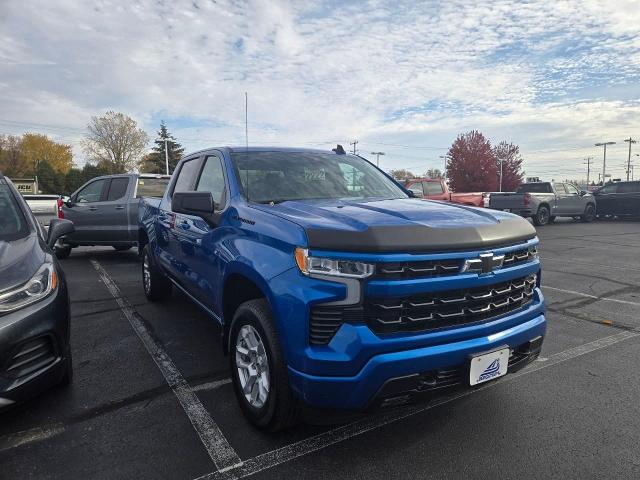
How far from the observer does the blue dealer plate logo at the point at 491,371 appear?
7.97 feet

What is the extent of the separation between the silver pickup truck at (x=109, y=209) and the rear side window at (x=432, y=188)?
10175 mm

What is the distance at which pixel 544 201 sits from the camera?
1847 centimetres

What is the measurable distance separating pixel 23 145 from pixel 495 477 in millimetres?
Answer: 92788

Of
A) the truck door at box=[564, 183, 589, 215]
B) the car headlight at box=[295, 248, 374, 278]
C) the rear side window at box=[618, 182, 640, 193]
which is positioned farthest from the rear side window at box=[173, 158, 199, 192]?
the rear side window at box=[618, 182, 640, 193]

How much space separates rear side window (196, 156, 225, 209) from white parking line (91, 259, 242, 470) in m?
1.43

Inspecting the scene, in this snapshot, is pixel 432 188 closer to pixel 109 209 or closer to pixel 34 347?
pixel 109 209

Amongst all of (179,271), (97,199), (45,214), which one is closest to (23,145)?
(45,214)

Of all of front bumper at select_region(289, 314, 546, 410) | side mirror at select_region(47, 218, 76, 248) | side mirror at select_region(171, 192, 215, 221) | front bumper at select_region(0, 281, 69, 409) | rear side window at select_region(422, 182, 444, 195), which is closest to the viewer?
front bumper at select_region(289, 314, 546, 410)

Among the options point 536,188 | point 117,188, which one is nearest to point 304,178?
point 117,188

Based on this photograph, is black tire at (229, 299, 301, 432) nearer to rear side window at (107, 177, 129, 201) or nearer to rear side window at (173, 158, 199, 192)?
rear side window at (173, 158, 199, 192)

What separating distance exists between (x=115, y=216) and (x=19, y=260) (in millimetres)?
6790

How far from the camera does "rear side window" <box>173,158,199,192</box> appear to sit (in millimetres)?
4418

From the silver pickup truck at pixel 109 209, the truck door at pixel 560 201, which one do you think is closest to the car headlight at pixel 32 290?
the silver pickup truck at pixel 109 209

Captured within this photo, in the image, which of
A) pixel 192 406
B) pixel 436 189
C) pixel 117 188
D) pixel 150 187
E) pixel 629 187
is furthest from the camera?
pixel 629 187
